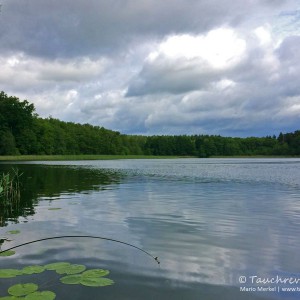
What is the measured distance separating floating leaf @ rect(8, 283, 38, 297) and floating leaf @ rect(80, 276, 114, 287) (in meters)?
1.11

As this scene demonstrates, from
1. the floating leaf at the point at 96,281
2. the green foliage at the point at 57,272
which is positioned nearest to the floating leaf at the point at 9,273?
the green foliage at the point at 57,272

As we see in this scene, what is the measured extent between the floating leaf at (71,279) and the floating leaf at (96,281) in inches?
4.0

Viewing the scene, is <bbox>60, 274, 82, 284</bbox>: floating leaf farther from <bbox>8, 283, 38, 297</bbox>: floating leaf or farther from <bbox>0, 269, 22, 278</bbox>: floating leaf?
<bbox>0, 269, 22, 278</bbox>: floating leaf

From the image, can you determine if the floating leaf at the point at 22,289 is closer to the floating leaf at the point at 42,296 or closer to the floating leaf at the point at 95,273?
the floating leaf at the point at 42,296

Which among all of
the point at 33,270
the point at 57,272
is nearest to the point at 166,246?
the point at 57,272

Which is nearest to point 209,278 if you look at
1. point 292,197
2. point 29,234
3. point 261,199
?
point 29,234

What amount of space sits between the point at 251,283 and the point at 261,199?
17.5m

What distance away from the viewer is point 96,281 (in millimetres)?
8414

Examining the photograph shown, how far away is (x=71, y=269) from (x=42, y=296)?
6.21 feet

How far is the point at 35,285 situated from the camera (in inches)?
313

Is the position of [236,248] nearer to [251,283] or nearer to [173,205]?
[251,283]

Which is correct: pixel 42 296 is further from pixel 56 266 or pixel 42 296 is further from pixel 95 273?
pixel 56 266

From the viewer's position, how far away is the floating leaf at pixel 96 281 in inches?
324

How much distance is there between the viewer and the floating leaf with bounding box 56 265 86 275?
901 centimetres
